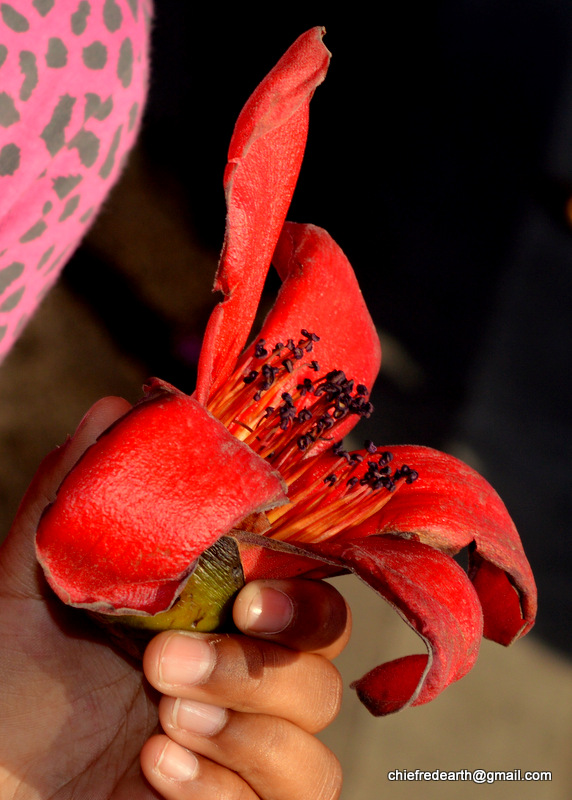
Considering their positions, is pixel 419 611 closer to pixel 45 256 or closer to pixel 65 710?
pixel 65 710

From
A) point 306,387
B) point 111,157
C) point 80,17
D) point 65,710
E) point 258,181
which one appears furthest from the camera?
point 111,157

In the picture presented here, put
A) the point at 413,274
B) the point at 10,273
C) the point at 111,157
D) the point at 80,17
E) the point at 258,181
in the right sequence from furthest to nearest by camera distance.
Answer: the point at 413,274 → the point at 111,157 → the point at 10,273 → the point at 80,17 → the point at 258,181

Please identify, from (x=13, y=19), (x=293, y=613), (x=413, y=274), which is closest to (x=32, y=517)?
(x=293, y=613)

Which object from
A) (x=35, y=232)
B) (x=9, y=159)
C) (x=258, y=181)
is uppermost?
(x=258, y=181)

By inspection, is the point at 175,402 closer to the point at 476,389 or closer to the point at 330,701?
the point at 330,701

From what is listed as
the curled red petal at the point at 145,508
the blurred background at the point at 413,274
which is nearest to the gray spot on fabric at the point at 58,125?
the curled red petal at the point at 145,508

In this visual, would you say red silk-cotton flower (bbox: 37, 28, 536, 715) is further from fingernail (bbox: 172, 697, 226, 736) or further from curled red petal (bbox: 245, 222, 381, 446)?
fingernail (bbox: 172, 697, 226, 736)

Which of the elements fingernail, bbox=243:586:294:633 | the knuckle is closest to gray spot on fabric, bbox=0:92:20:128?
fingernail, bbox=243:586:294:633
